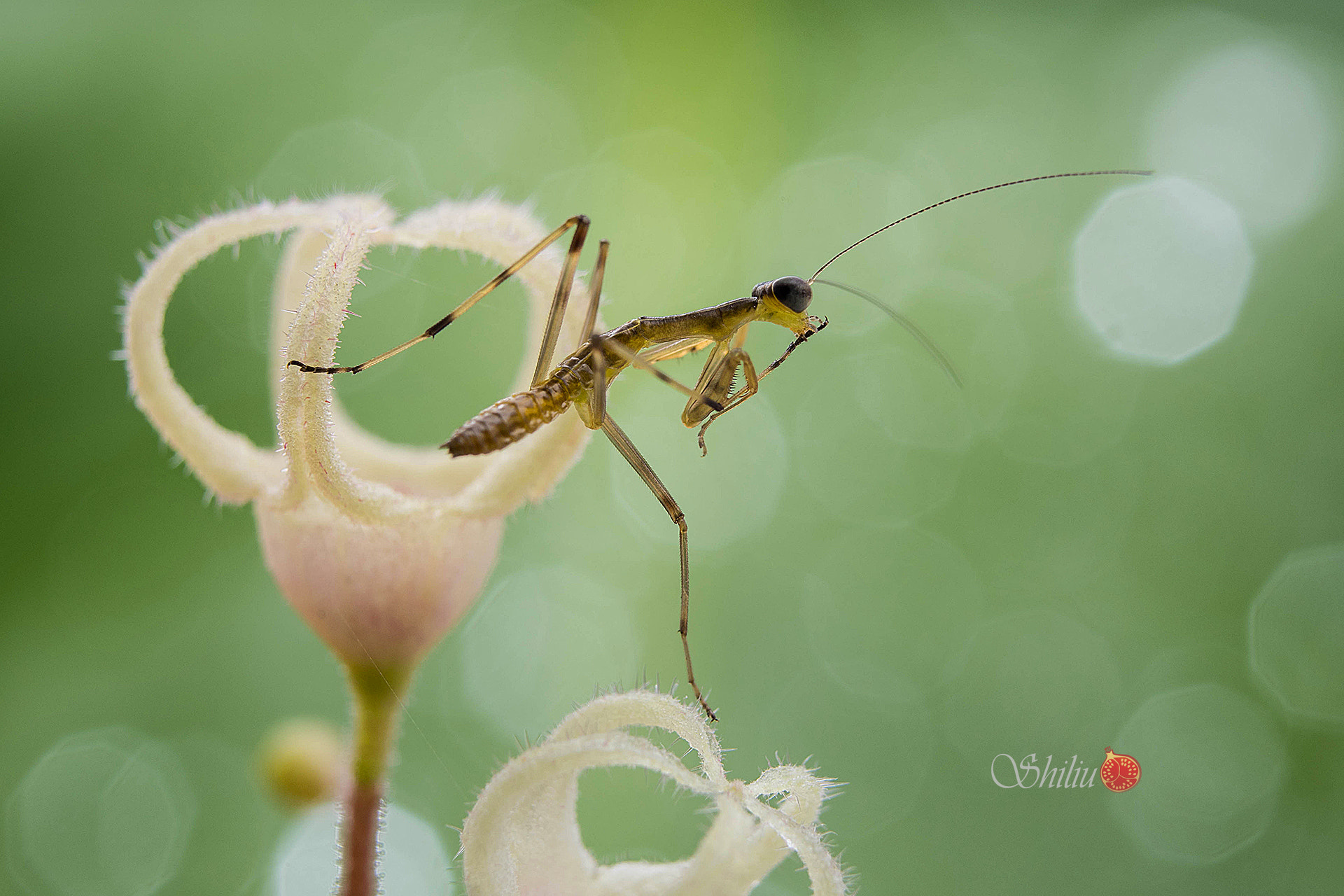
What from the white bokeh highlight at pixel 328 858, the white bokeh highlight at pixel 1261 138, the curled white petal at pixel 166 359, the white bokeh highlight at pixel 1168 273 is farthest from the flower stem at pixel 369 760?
the white bokeh highlight at pixel 1261 138

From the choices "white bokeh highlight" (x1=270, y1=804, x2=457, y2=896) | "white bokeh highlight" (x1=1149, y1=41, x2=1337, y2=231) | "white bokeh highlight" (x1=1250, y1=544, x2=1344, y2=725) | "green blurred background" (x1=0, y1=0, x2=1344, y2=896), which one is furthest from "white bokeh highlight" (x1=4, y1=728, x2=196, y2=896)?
"white bokeh highlight" (x1=1149, y1=41, x2=1337, y2=231)

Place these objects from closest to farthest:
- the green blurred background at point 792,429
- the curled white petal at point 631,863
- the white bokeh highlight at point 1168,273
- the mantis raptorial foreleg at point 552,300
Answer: the curled white petal at point 631,863 → the mantis raptorial foreleg at point 552,300 → the green blurred background at point 792,429 → the white bokeh highlight at point 1168,273

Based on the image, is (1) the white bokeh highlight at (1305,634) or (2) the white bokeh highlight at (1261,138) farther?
(2) the white bokeh highlight at (1261,138)

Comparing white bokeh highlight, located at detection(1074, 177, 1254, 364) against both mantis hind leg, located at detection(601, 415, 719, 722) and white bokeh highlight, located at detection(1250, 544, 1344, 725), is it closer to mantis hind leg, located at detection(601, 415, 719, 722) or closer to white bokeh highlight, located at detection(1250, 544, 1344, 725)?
white bokeh highlight, located at detection(1250, 544, 1344, 725)

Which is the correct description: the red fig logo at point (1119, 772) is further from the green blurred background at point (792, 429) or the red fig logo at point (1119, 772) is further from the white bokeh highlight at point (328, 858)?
the white bokeh highlight at point (328, 858)

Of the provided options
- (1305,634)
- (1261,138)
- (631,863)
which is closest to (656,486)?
(631,863)

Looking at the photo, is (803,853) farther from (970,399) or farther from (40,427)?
(40,427)
